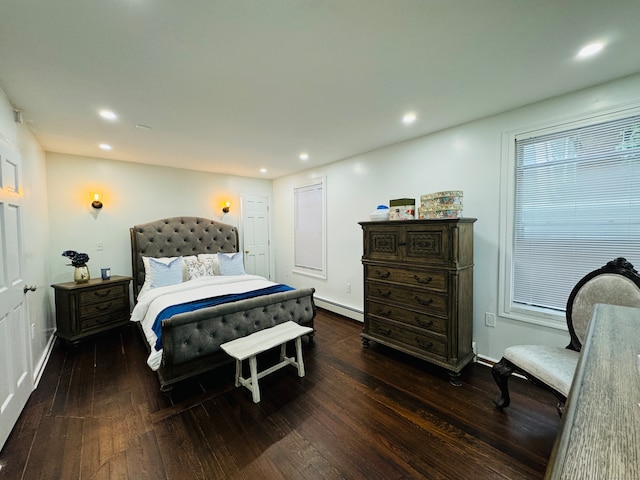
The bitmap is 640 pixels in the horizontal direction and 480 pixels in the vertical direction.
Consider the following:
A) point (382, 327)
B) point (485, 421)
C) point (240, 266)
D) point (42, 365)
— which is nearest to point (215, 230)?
point (240, 266)

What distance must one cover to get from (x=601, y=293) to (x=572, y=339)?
0.40 m

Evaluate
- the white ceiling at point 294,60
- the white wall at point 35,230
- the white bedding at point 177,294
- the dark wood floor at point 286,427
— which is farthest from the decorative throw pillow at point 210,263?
the white ceiling at point 294,60

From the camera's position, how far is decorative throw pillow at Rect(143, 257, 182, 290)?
353 cm

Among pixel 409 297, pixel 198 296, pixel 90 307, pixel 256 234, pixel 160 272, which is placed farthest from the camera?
pixel 256 234

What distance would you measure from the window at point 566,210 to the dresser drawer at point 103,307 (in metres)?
4.60

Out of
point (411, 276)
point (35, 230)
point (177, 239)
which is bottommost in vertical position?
point (411, 276)

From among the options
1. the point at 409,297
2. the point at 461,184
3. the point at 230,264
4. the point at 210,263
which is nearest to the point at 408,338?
the point at 409,297

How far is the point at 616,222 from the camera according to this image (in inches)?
81.5

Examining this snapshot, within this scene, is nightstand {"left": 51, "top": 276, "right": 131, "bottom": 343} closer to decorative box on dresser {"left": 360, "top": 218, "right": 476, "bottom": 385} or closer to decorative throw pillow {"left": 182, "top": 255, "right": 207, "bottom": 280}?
decorative throw pillow {"left": 182, "top": 255, "right": 207, "bottom": 280}

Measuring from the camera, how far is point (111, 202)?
393cm

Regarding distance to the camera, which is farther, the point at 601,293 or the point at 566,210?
the point at 566,210

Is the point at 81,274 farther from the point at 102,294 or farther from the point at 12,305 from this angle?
the point at 12,305

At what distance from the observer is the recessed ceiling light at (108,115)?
2.43m

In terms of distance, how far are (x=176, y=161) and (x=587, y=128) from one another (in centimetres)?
481
